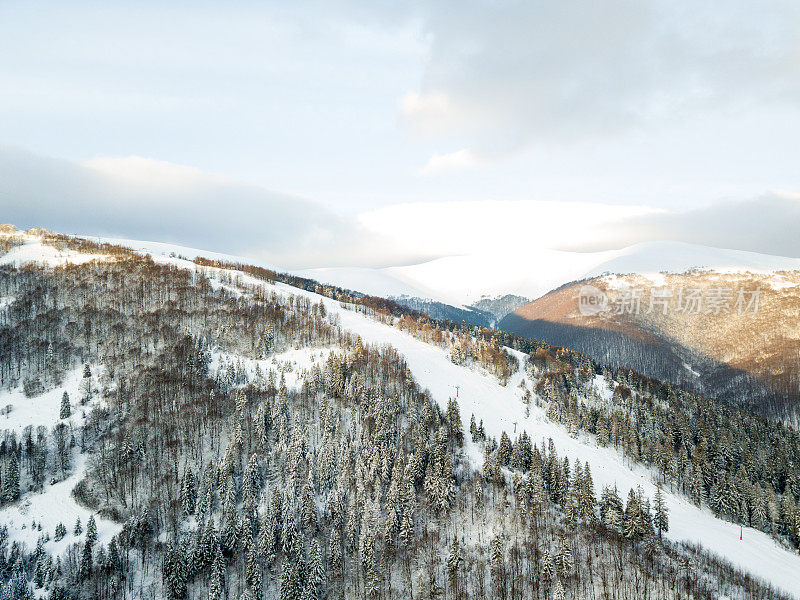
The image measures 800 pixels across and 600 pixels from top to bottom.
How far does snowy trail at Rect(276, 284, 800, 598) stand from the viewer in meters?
105

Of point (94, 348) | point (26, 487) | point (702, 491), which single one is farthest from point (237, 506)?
point (702, 491)

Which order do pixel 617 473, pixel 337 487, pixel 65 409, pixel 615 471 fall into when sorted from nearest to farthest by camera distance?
1. pixel 337 487
2. pixel 617 473
3. pixel 615 471
4. pixel 65 409

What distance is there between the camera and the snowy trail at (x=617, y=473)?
105 m

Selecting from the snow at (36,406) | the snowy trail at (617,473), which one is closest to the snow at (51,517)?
the snow at (36,406)

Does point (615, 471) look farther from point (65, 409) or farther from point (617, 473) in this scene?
point (65, 409)

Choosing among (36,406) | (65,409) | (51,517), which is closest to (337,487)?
(51,517)

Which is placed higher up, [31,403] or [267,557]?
[31,403]

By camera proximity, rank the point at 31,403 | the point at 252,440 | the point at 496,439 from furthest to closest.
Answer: the point at 31,403, the point at 496,439, the point at 252,440

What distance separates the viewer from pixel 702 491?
135 meters

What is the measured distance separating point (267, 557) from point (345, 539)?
2033 centimetres

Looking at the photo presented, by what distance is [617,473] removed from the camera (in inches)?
5635

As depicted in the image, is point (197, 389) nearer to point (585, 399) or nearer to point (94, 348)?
point (94, 348)

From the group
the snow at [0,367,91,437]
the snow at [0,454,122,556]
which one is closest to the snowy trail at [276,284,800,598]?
the snow at [0,454,122,556]

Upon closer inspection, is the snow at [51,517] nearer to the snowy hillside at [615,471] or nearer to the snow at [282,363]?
the snow at [282,363]
